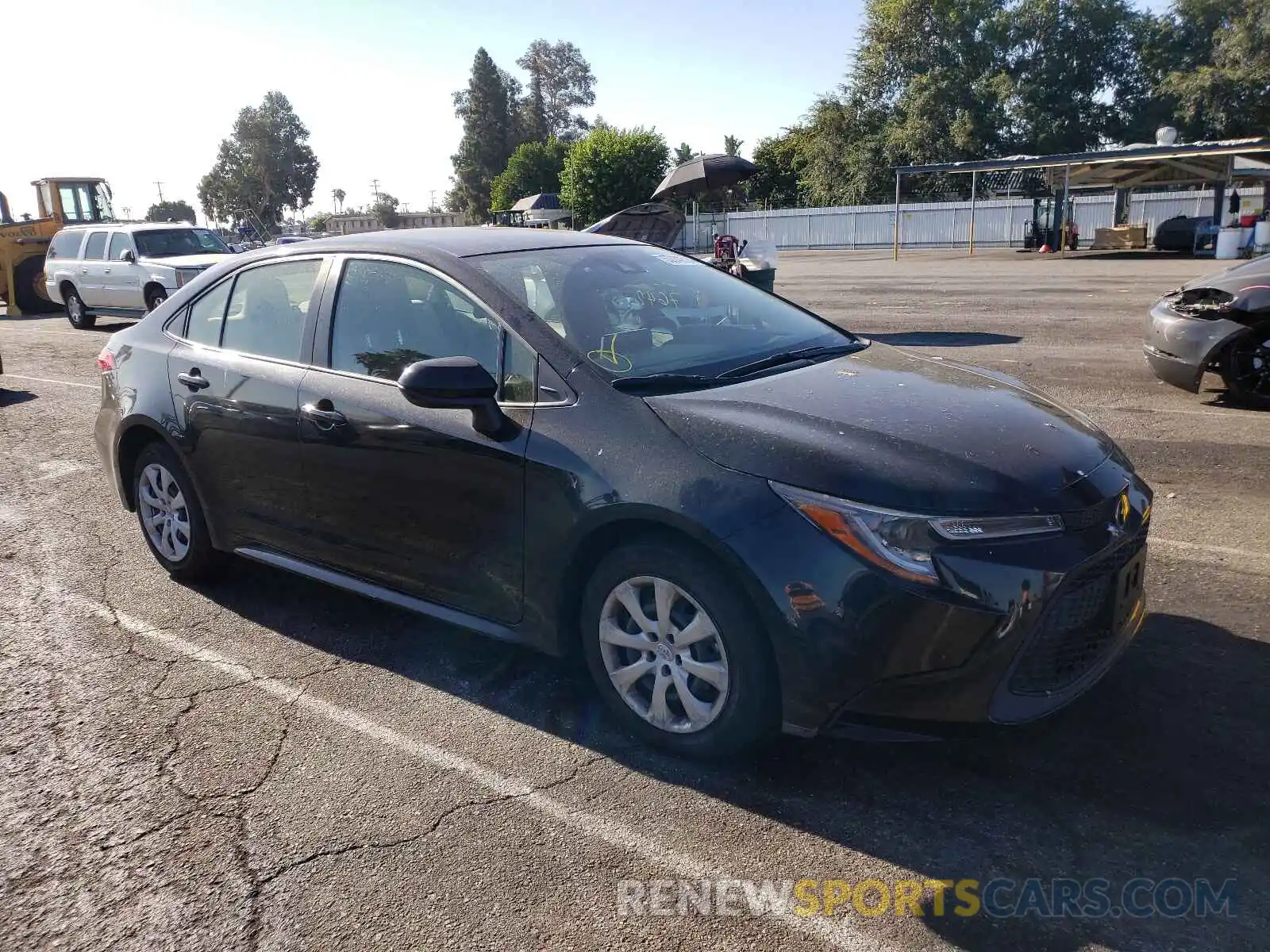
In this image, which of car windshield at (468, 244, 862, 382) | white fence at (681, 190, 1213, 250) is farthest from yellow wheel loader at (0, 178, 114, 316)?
car windshield at (468, 244, 862, 382)

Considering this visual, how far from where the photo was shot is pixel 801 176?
61031 millimetres

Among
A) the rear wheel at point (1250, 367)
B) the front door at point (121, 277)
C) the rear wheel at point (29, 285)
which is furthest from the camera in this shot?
the rear wheel at point (29, 285)

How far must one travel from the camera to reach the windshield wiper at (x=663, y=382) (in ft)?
11.3

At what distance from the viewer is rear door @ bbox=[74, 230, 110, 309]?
18375 mm

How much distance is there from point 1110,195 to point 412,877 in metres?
42.4

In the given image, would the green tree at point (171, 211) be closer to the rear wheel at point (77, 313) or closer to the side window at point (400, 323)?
the rear wheel at point (77, 313)

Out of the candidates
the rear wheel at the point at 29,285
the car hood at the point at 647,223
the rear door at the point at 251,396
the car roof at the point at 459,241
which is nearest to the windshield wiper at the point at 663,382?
the car roof at the point at 459,241

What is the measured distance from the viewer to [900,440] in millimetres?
3102

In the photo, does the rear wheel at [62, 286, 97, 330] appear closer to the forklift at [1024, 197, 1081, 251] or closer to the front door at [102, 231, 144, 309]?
the front door at [102, 231, 144, 309]

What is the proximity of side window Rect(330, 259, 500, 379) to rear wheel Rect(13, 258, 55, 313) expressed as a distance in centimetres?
2307

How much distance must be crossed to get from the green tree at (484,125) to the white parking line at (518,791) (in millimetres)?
90077

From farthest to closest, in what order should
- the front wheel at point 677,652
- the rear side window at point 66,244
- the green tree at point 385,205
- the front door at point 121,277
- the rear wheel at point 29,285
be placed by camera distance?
the green tree at point 385,205 → the rear wheel at point 29,285 → the rear side window at point 66,244 → the front door at point 121,277 → the front wheel at point 677,652

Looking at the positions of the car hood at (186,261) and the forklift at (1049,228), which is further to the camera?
the forklift at (1049,228)

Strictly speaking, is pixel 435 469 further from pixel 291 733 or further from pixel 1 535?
pixel 1 535
